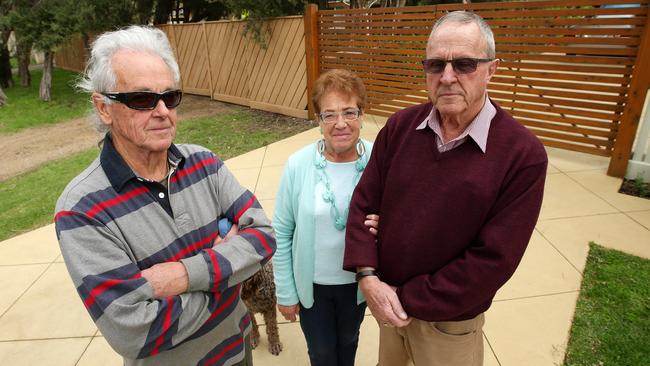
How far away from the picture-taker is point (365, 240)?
1.62m

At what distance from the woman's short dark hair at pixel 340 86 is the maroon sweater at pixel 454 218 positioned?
0.33 meters

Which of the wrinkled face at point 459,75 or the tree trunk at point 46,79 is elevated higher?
the wrinkled face at point 459,75

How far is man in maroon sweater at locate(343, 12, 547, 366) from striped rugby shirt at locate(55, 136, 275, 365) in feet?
1.68

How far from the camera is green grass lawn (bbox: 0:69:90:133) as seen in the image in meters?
9.99

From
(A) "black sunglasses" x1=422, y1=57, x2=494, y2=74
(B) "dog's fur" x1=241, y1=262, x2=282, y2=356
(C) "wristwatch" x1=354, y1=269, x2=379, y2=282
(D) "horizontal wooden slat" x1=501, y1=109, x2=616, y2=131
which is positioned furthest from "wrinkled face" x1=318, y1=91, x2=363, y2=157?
(D) "horizontal wooden slat" x1=501, y1=109, x2=616, y2=131

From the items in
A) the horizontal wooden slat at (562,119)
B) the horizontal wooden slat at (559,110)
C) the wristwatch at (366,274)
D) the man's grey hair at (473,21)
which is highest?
the man's grey hair at (473,21)

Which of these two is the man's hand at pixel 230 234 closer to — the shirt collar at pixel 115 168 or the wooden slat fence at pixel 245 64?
the shirt collar at pixel 115 168

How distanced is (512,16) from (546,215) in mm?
3280

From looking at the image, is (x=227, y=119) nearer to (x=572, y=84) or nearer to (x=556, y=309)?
(x=572, y=84)

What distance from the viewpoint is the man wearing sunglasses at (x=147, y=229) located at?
118 centimetres

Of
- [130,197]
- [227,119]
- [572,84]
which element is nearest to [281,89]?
[227,119]

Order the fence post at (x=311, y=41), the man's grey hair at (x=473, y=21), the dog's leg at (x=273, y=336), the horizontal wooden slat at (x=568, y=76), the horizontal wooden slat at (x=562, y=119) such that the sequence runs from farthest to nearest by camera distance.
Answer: the fence post at (x=311, y=41), the horizontal wooden slat at (x=562, y=119), the horizontal wooden slat at (x=568, y=76), the dog's leg at (x=273, y=336), the man's grey hair at (x=473, y=21)

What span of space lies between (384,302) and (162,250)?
0.89 meters

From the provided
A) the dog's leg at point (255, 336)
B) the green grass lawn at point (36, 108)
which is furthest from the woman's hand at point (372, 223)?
the green grass lawn at point (36, 108)
